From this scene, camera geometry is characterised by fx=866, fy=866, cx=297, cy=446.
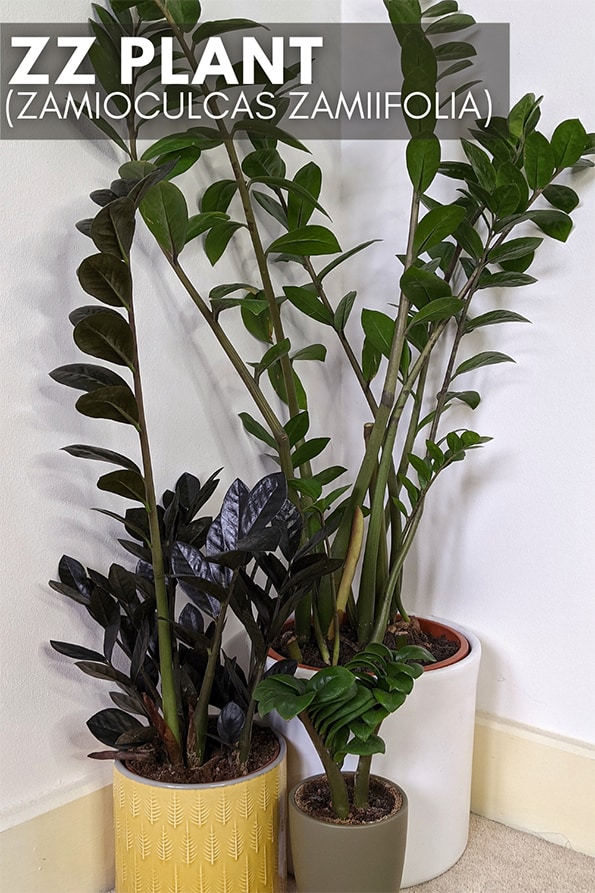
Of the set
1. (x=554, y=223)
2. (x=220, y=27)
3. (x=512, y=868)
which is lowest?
(x=512, y=868)

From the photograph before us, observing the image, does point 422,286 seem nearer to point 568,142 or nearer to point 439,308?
point 439,308

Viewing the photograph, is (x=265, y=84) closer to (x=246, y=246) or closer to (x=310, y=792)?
(x=246, y=246)

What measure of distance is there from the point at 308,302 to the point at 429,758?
0.58 meters

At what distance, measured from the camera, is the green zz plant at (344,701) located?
852mm

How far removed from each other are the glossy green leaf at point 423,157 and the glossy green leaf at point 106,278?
354mm

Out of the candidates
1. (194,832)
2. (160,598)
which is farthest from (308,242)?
(194,832)

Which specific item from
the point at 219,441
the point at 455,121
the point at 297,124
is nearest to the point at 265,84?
the point at 297,124

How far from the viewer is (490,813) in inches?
48.1

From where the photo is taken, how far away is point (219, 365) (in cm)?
117

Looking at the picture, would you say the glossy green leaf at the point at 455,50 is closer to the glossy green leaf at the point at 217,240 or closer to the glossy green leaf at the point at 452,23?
the glossy green leaf at the point at 452,23

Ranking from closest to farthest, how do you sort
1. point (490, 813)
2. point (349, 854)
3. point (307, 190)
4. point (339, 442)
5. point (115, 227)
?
point (115, 227), point (349, 854), point (307, 190), point (490, 813), point (339, 442)

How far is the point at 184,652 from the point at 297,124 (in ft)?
2.53

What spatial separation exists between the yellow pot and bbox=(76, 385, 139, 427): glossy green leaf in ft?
1.28

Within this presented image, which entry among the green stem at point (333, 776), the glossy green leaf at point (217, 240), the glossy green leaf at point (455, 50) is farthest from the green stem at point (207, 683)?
the glossy green leaf at point (455, 50)
